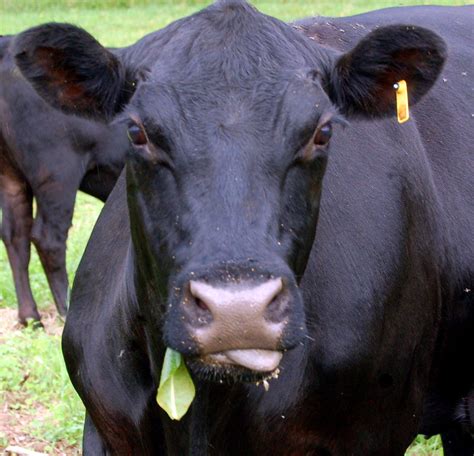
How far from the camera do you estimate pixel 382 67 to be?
11.6 feet

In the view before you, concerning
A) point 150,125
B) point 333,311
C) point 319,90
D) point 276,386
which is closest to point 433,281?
point 333,311

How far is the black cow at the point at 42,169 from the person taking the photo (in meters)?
8.40

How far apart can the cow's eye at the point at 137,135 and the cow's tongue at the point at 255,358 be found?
0.72 meters

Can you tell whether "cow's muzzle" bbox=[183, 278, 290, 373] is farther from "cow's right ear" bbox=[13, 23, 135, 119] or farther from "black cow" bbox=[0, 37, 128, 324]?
"black cow" bbox=[0, 37, 128, 324]

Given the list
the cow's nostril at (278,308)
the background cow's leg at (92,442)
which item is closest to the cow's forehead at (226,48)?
the cow's nostril at (278,308)


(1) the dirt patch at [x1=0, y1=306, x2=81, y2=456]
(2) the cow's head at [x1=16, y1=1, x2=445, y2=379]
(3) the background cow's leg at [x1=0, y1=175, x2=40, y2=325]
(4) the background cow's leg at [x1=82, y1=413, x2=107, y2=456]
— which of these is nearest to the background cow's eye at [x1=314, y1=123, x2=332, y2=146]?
(2) the cow's head at [x1=16, y1=1, x2=445, y2=379]

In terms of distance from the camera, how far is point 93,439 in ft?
13.1

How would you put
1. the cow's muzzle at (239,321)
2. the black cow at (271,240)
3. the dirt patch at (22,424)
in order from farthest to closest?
1. the dirt patch at (22,424)
2. the black cow at (271,240)
3. the cow's muzzle at (239,321)

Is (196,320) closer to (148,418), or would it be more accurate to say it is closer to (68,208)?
(148,418)

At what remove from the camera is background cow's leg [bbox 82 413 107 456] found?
3941 millimetres

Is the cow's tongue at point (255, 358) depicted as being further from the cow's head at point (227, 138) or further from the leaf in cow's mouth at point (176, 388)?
the leaf in cow's mouth at point (176, 388)

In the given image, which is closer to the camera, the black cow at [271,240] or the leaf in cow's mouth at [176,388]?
the black cow at [271,240]

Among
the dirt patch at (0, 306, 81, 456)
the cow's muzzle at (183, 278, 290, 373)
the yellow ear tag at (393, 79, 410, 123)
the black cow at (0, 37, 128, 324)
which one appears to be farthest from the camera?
the black cow at (0, 37, 128, 324)

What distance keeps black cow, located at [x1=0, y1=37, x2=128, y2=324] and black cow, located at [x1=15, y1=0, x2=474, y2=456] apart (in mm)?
4377
